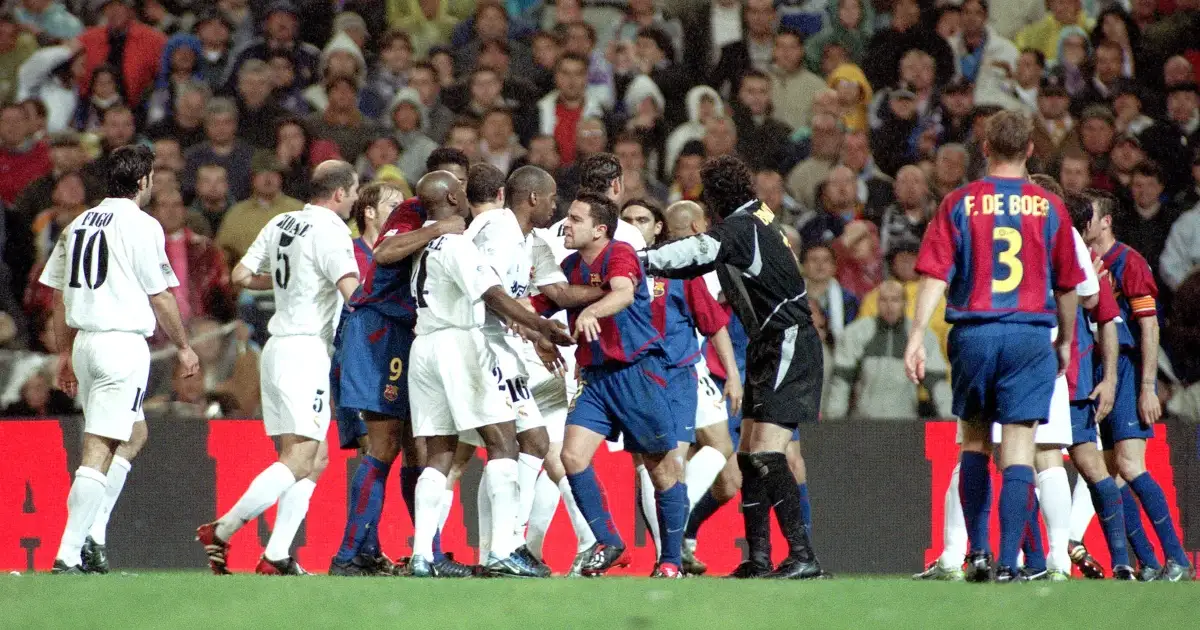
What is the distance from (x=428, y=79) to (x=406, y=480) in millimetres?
6213

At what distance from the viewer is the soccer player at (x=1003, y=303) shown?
6.96 m

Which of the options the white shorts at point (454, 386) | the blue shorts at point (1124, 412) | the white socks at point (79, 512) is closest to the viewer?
the white shorts at point (454, 386)

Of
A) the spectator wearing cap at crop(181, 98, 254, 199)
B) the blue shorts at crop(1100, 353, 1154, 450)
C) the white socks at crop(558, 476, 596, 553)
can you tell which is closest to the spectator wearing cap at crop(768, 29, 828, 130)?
the spectator wearing cap at crop(181, 98, 254, 199)

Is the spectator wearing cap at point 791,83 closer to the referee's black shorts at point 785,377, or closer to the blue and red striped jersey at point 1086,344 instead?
the blue and red striped jersey at point 1086,344

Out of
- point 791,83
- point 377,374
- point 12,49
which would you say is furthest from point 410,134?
point 377,374

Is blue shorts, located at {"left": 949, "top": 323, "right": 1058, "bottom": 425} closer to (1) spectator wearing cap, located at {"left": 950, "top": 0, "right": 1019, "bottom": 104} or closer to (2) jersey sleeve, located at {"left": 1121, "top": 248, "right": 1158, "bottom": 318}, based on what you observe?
(2) jersey sleeve, located at {"left": 1121, "top": 248, "right": 1158, "bottom": 318}

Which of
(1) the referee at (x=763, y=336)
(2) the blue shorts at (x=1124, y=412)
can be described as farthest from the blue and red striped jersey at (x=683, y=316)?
(2) the blue shorts at (x=1124, y=412)

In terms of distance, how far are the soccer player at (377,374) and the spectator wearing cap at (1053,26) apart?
7969 mm

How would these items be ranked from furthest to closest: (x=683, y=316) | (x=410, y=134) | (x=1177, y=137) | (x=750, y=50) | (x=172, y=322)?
(x=750, y=50) < (x=410, y=134) < (x=1177, y=137) < (x=683, y=316) < (x=172, y=322)

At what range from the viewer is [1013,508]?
6988 mm

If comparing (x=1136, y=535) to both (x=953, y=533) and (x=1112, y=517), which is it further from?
(x=953, y=533)

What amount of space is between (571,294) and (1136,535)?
142 inches

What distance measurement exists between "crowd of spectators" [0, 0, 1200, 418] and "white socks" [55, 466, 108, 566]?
3771 millimetres

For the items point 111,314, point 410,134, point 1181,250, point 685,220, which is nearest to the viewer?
point 111,314
